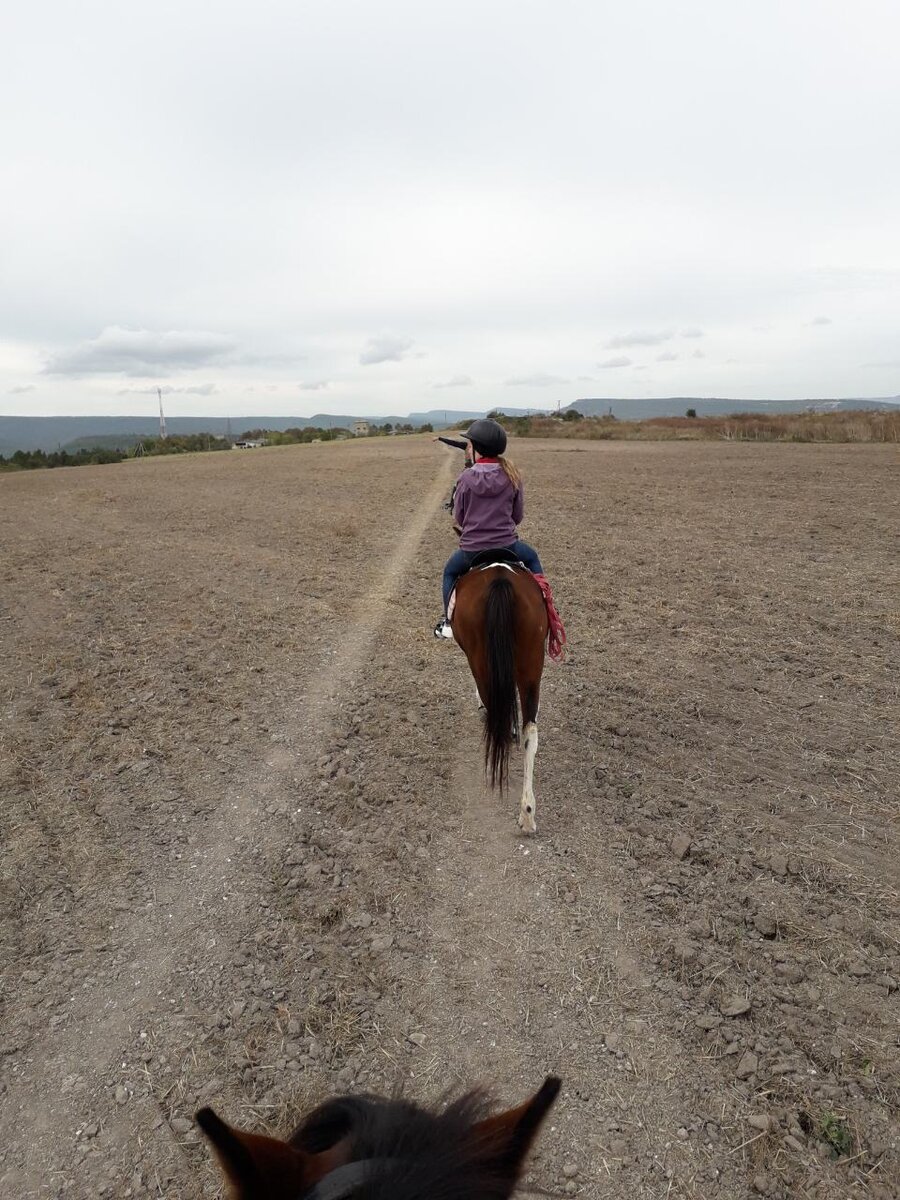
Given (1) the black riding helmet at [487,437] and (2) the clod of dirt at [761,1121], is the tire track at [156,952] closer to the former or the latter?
(2) the clod of dirt at [761,1121]

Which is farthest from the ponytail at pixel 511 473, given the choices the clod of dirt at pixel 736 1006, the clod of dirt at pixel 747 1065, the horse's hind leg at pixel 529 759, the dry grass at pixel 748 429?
the dry grass at pixel 748 429

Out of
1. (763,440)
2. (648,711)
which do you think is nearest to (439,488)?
(648,711)

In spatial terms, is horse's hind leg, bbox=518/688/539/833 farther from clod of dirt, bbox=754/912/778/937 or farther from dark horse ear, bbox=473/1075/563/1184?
dark horse ear, bbox=473/1075/563/1184

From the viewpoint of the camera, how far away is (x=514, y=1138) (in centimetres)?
114

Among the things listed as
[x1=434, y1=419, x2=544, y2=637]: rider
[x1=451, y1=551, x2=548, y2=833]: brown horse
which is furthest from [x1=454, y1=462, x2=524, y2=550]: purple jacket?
[x1=451, y1=551, x2=548, y2=833]: brown horse

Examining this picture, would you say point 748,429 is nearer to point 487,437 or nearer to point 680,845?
point 487,437

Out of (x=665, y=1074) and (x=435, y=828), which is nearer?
(x=665, y=1074)

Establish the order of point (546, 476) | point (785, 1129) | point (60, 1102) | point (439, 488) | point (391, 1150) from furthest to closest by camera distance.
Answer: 1. point (546, 476)
2. point (439, 488)
3. point (60, 1102)
4. point (785, 1129)
5. point (391, 1150)

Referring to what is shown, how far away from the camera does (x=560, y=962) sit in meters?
3.01

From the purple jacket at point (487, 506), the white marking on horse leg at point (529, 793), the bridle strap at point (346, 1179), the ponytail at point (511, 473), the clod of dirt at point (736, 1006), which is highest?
the ponytail at point (511, 473)

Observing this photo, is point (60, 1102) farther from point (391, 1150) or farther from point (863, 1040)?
point (863, 1040)

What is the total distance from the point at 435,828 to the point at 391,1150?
2.87 meters

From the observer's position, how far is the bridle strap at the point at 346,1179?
1029mm

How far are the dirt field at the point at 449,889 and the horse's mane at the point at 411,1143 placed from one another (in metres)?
0.61
